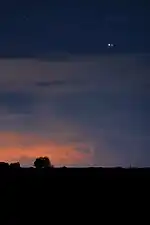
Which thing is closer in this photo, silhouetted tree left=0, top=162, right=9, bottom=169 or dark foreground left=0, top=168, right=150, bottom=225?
dark foreground left=0, top=168, right=150, bottom=225

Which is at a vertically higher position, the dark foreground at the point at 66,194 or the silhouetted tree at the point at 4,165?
the silhouetted tree at the point at 4,165

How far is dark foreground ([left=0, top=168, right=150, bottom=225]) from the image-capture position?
3431cm

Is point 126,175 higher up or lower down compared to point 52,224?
higher up

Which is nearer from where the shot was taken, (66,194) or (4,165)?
(66,194)

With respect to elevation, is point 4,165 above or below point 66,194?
above

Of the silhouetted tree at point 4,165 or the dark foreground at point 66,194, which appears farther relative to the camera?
the silhouetted tree at point 4,165

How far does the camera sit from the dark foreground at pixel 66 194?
113 ft

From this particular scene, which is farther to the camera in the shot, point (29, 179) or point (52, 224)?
point (29, 179)

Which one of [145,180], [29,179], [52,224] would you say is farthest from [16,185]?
[145,180]

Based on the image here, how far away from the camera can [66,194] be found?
35.3 meters

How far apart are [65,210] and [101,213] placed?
161 cm

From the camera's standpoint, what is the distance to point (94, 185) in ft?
117

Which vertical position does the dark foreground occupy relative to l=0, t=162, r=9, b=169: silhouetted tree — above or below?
below

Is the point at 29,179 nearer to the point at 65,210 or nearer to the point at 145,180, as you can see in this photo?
the point at 65,210
